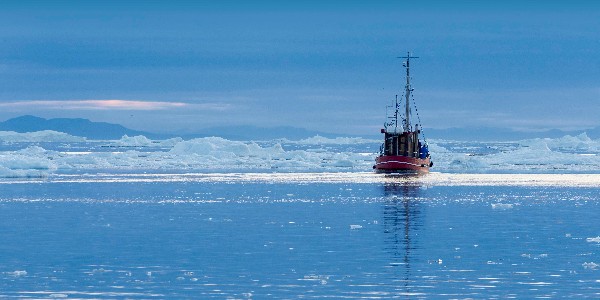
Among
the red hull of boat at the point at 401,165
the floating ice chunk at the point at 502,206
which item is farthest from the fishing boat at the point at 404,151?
the floating ice chunk at the point at 502,206

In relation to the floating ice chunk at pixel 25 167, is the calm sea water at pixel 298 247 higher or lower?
lower

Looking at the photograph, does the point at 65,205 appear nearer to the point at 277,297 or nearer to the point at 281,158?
the point at 277,297

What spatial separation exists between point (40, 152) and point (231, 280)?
85649 mm

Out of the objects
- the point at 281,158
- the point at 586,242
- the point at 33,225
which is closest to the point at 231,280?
the point at 586,242

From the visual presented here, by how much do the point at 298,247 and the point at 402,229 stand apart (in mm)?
4433

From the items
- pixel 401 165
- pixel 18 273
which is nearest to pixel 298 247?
pixel 18 273

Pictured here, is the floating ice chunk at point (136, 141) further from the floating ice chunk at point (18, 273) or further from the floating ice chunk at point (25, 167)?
the floating ice chunk at point (18, 273)

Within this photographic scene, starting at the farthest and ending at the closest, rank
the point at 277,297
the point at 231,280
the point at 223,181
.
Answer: the point at 223,181
the point at 231,280
the point at 277,297

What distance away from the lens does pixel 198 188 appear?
1734 inches

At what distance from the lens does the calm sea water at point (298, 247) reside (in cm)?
1481

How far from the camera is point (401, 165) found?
67.8 metres

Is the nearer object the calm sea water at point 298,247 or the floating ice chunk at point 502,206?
the calm sea water at point 298,247

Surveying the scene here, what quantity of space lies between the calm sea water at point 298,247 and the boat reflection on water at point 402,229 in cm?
4

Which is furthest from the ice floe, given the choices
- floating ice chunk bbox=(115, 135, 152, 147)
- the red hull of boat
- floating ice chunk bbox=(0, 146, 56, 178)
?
floating ice chunk bbox=(115, 135, 152, 147)
